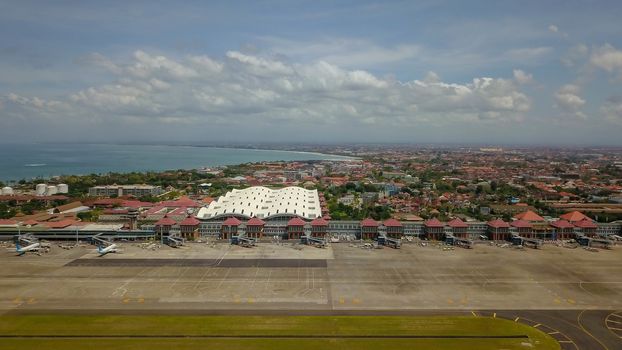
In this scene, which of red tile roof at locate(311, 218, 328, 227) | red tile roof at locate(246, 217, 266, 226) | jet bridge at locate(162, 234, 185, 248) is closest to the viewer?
jet bridge at locate(162, 234, 185, 248)

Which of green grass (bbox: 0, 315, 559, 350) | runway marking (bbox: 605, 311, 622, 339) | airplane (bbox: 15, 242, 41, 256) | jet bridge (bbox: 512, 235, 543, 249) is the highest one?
jet bridge (bbox: 512, 235, 543, 249)

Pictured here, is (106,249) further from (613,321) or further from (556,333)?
(613,321)

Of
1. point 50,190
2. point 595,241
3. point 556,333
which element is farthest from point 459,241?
point 50,190

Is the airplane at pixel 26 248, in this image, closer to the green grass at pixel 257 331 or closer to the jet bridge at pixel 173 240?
the jet bridge at pixel 173 240

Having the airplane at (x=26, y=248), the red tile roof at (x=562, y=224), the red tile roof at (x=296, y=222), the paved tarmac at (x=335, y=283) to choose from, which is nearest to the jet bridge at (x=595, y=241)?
the red tile roof at (x=562, y=224)

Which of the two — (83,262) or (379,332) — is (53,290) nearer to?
(83,262)

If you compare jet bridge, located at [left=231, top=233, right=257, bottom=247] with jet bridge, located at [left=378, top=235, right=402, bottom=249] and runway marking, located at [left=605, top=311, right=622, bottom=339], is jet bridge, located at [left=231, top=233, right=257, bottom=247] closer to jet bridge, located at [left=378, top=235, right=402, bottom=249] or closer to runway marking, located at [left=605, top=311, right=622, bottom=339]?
jet bridge, located at [left=378, top=235, right=402, bottom=249]

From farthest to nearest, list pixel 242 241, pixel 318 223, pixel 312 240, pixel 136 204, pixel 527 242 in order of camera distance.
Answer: pixel 136 204
pixel 318 223
pixel 527 242
pixel 312 240
pixel 242 241

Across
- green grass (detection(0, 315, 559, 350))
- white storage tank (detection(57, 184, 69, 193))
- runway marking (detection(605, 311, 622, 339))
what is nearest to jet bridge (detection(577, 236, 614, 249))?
runway marking (detection(605, 311, 622, 339))
